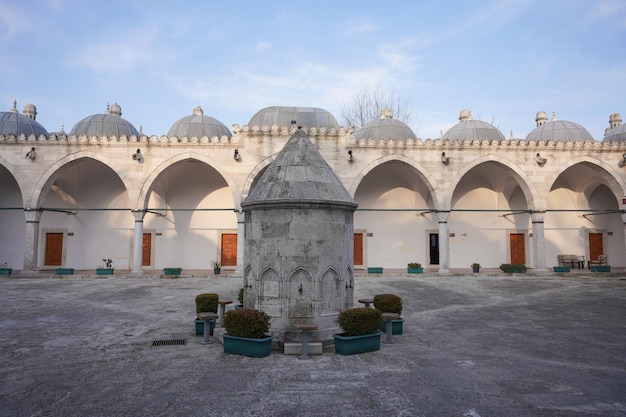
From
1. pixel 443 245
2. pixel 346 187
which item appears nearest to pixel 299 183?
pixel 346 187

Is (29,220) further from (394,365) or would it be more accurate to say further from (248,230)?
(394,365)

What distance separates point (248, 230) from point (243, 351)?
2.08 m

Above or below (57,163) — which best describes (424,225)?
below

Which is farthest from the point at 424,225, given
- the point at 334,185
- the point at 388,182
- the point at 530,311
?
the point at 334,185

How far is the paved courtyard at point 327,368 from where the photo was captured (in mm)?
4234

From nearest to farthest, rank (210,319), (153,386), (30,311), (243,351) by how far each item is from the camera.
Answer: (153,386) → (243,351) → (210,319) → (30,311)

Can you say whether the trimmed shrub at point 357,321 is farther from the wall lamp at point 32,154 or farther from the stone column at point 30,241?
the wall lamp at point 32,154

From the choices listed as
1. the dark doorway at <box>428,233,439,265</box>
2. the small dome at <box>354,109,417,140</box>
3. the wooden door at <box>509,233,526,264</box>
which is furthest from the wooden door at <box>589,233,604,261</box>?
the small dome at <box>354,109,417,140</box>

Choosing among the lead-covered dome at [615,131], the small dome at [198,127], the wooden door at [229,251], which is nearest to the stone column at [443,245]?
the wooden door at [229,251]

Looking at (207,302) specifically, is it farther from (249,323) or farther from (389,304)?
(389,304)

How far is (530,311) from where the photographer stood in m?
9.90

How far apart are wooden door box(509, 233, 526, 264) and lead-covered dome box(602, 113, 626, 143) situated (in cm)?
765

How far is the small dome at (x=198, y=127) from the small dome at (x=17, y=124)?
718 centimetres

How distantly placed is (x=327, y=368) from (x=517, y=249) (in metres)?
19.5
